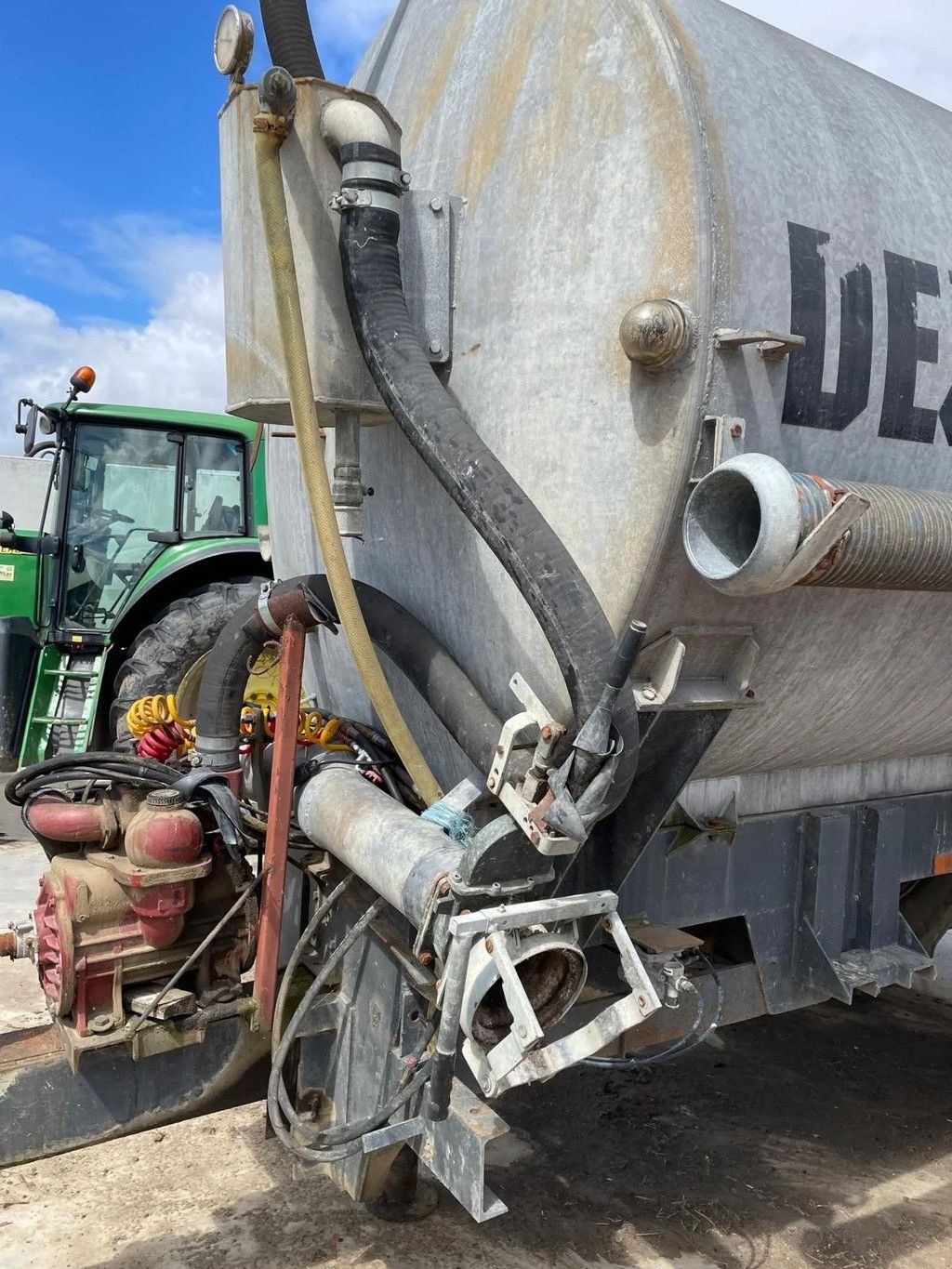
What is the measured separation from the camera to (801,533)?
5.52 feet

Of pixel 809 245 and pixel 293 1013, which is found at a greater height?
pixel 809 245

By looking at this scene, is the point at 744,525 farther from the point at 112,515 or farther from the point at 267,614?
the point at 112,515

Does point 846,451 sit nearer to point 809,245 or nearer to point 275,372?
point 809,245

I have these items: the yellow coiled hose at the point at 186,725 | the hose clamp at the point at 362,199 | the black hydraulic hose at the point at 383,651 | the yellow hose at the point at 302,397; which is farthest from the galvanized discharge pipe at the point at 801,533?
the yellow coiled hose at the point at 186,725

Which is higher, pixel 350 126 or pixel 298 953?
pixel 350 126

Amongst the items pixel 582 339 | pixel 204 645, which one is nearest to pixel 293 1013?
pixel 582 339

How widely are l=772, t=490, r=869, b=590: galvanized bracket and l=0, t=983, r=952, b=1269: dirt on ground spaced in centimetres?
184

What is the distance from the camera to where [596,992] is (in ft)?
8.34

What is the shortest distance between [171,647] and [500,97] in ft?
14.4

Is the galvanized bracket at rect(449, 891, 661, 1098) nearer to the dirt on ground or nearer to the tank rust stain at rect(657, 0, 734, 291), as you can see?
the dirt on ground

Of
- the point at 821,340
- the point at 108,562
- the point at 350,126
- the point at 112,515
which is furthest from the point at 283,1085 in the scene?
the point at 112,515

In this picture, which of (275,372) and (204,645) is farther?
(204,645)

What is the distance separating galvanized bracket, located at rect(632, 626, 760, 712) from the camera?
79.5 inches

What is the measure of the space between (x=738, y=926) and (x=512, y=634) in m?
1.19
